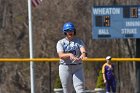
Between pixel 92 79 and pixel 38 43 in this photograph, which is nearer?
pixel 92 79

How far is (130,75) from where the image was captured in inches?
1300

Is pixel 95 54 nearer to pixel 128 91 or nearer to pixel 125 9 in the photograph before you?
pixel 128 91

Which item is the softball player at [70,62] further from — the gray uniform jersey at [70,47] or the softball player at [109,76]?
the softball player at [109,76]

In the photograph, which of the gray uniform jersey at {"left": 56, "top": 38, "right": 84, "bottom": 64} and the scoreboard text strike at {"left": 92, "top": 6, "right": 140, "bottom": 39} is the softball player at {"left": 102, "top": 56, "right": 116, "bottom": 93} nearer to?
the scoreboard text strike at {"left": 92, "top": 6, "right": 140, "bottom": 39}

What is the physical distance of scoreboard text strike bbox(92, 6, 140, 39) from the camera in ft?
73.2

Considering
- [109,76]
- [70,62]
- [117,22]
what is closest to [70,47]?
[70,62]

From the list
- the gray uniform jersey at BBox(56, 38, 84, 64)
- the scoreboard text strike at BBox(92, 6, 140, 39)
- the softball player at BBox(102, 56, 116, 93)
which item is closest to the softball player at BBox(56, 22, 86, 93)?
the gray uniform jersey at BBox(56, 38, 84, 64)

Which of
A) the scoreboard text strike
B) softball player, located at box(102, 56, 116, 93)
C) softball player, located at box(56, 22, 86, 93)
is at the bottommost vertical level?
softball player, located at box(102, 56, 116, 93)

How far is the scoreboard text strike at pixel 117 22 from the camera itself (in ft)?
73.2

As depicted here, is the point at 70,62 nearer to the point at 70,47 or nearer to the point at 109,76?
the point at 70,47

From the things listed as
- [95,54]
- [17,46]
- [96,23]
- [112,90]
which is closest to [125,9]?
[96,23]

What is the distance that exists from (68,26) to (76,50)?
→ 482mm

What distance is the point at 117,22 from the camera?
73.6 feet

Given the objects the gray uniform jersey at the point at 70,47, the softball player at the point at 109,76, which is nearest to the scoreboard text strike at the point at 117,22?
the softball player at the point at 109,76
